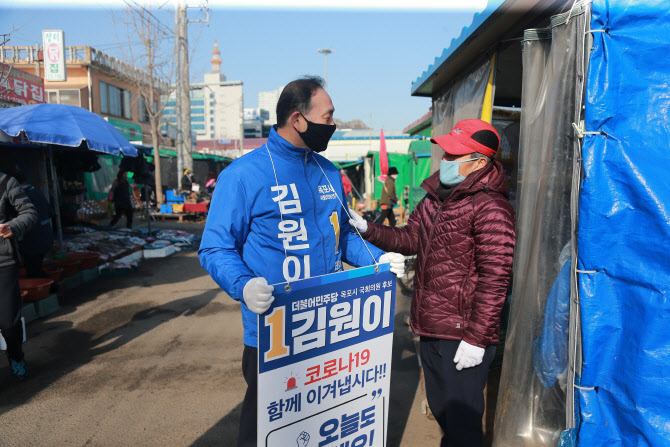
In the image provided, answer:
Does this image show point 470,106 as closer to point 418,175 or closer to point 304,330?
point 304,330

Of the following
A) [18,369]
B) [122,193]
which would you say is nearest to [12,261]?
[18,369]

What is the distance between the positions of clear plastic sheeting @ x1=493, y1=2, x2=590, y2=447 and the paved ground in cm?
84

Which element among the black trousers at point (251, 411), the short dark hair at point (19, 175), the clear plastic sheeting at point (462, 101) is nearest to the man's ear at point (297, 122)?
the black trousers at point (251, 411)

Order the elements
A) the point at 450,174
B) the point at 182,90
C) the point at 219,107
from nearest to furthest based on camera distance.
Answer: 1. the point at 450,174
2. the point at 182,90
3. the point at 219,107

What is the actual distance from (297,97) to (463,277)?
4.12 ft

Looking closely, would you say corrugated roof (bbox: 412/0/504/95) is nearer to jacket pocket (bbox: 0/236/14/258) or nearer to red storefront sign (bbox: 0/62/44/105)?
jacket pocket (bbox: 0/236/14/258)

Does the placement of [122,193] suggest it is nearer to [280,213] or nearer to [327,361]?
[280,213]

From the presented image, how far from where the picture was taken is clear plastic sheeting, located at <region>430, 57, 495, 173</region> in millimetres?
3666

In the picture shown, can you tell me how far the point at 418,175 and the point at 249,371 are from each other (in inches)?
631

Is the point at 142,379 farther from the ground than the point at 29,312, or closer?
closer

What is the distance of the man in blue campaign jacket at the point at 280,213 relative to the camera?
2.00 meters

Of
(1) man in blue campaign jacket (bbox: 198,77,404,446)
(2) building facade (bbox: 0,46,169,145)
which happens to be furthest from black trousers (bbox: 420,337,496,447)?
(2) building facade (bbox: 0,46,169,145)

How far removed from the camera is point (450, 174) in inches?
95.3

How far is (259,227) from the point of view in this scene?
6.81ft
